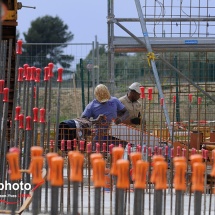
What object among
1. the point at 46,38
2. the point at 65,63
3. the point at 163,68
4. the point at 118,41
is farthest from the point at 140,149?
the point at 46,38

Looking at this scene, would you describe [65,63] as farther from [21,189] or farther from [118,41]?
[21,189]

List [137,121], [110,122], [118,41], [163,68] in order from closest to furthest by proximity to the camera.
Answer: [110,122], [137,121], [118,41], [163,68]

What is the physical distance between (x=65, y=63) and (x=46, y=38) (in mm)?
42350

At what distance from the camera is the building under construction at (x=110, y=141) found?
6.02m

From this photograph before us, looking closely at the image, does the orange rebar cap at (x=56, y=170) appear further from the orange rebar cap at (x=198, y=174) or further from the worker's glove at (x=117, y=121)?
the worker's glove at (x=117, y=121)

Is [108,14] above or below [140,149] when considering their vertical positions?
above

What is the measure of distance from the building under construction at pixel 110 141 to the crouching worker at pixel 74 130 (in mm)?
21

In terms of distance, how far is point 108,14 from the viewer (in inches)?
690

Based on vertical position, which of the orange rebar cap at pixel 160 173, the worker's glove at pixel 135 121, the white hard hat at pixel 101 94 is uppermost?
the white hard hat at pixel 101 94

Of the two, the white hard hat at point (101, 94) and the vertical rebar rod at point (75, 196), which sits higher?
the white hard hat at point (101, 94)

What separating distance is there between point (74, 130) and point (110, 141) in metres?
0.54

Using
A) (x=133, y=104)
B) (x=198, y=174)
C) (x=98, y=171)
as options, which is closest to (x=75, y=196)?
(x=98, y=171)

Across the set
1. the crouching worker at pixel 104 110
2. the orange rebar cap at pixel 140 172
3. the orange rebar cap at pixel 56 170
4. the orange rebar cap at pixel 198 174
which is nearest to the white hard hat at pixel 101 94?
the crouching worker at pixel 104 110

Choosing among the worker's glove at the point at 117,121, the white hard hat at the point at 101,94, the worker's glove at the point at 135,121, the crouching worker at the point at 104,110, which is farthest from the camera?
the worker's glove at the point at 135,121
